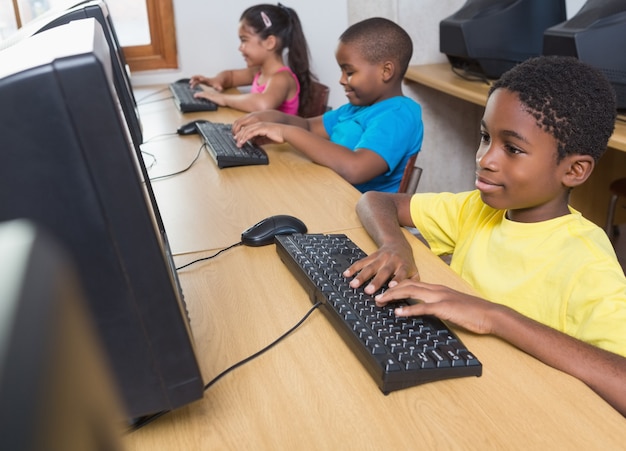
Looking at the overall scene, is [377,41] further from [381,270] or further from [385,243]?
[381,270]

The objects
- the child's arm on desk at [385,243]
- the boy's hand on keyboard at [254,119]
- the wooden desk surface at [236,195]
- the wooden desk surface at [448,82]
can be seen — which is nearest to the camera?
the child's arm on desk at [385,243]

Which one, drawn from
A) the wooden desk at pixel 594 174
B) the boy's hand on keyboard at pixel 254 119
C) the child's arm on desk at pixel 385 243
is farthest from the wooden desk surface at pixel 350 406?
the wooden desk at pixel 594 174

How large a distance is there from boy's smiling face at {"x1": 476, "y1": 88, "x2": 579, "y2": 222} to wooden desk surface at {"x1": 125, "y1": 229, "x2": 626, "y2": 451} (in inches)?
11.3

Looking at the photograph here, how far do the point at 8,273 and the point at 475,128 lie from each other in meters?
3.07

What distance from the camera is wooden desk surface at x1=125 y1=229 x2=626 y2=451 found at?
0.66m

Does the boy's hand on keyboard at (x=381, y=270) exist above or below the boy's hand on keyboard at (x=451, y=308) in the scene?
below

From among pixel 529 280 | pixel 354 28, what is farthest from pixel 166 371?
pixel 354 28

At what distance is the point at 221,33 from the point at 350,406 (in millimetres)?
2650

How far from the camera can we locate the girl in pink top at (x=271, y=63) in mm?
2549

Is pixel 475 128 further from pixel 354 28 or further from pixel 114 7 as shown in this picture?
pixel 114 7

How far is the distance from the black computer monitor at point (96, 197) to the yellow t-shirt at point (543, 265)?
53cm

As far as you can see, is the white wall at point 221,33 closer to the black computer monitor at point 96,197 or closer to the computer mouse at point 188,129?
the computer mouse at point 188,129

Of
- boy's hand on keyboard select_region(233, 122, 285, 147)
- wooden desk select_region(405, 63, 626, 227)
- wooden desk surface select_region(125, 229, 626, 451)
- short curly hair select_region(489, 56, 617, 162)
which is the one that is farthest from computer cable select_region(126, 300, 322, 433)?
wooden desk select_region(405, 63, 626, 227)

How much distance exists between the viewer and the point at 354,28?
188cm
